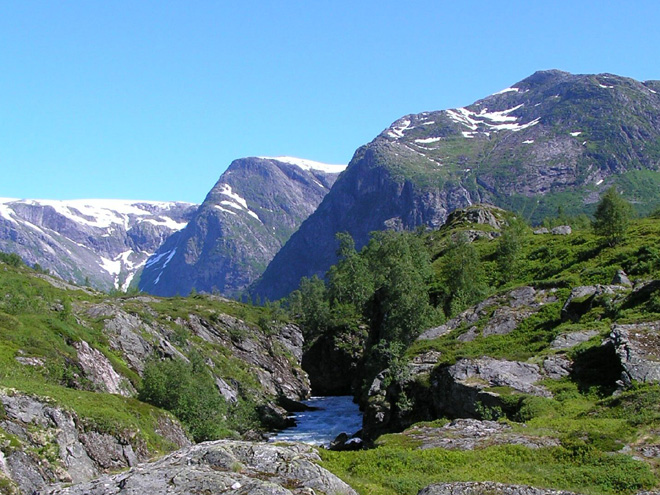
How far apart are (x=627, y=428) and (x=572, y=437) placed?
9.06 feet

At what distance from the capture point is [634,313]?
1716 inches

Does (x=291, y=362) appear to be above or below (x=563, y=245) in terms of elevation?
below

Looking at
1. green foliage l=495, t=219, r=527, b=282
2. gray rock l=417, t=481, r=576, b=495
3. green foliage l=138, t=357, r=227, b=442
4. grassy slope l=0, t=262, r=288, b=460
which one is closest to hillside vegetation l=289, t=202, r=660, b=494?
green foliage l=495, t=219, r=527, b=282

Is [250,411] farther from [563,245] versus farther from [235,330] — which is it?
[563,245]

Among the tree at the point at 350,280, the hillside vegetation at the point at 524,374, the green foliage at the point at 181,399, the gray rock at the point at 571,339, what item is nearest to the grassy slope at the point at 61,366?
the green foliage at the point at 181,399

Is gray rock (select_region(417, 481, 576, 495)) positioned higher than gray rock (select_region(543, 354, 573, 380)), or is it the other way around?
gray rock (select_region(417, 481, 576, 495))

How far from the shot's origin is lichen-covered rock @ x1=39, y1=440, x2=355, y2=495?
56.5ft

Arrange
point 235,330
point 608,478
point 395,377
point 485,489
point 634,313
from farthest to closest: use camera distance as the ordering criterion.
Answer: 1. point 235,330
2. point 395,377
3. point 634,313
4. point 608,478
5. point 485,489

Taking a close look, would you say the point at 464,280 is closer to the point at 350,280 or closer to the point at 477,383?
the point at 477,383

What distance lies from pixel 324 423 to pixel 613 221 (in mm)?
51756

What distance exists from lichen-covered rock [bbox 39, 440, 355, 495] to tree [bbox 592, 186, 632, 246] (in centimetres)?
7038

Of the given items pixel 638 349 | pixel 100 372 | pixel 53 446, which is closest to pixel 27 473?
pixel 53 446

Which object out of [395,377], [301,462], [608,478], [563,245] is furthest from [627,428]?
[563,245]

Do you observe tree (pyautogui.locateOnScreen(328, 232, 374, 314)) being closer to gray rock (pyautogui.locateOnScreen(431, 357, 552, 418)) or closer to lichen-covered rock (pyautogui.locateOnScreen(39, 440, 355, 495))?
gray rock (pyautogui.locateOnScreen(431, 357, 552, 418))
